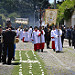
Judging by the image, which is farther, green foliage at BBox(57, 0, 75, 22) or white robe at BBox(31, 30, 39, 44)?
green foliage at BBox(57, 0, 75, 22)

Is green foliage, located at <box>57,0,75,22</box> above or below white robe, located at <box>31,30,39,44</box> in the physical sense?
above

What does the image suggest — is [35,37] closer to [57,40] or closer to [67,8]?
[57,40]

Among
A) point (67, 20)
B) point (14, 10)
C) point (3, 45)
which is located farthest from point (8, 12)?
point (3, 45)

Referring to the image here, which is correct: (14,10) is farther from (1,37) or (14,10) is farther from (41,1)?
(1,37)

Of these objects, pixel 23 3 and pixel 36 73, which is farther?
pixel 23 3

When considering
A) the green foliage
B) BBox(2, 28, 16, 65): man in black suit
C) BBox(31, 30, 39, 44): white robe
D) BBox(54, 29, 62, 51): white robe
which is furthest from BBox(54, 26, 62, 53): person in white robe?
the green foliage

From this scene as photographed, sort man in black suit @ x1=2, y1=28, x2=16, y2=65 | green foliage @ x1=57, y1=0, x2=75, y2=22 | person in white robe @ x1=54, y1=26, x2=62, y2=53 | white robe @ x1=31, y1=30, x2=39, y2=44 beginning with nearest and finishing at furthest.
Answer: man in black suit @ x1=2, y1=28, x2=16, y2=65
person in white robe @ x1=54, y1=26, x2=62, y2=53
white robe @ x1=31, y1=30, x2=39, y2=44
green foliage @ x1=57, y1=0, x2=75, y2=22

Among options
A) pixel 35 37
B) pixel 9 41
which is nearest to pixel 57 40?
pixel 35 37

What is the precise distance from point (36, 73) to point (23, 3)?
404ft

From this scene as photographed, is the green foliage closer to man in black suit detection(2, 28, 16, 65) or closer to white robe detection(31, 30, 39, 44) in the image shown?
white robe detection(31, 30, 39, 44)

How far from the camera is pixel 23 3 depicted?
13262 cm

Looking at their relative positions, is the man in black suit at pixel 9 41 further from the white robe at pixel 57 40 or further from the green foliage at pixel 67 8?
the green foliage at pixel 67 8

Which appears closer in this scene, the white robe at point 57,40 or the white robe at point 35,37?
the white robe at point 57,40

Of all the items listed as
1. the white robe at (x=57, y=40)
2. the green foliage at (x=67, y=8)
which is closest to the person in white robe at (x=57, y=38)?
the white robe at (x=57, y=40)
